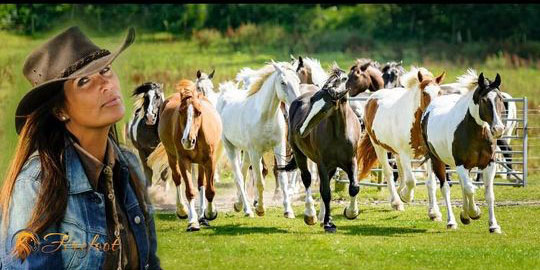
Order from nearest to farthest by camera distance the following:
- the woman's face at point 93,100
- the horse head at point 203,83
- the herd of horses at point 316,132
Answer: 1. the woman's face at point 93,100
2. the herd of horses at point 316,132
3. the horse head at point 203,83

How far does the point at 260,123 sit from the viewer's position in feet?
36.6

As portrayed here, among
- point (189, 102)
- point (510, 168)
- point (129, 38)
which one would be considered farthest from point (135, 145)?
point (129, 38)

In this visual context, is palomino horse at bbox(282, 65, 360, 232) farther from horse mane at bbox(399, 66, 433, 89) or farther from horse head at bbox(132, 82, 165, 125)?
horse head at bbox(132, 82, 165, 125)

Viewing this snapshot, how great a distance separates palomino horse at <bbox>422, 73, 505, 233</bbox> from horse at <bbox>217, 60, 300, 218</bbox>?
1538 millimetres

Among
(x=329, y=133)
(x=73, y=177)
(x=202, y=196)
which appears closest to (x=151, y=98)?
(x=202, y=196)

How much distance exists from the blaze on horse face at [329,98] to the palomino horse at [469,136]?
2.85 ft

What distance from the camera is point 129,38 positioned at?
116 inches

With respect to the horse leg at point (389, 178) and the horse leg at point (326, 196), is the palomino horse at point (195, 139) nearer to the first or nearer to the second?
A: the horse leg at point (326, 196)

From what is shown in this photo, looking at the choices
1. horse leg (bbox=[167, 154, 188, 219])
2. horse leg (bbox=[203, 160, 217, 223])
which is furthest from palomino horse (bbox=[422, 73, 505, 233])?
horse leg (bbox=[167, 154, 188, 219])

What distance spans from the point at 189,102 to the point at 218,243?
1.77m

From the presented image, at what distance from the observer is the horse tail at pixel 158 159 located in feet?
37.3

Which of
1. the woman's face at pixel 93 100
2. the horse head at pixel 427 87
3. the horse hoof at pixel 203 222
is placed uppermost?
the woman's face at pixel 93 100

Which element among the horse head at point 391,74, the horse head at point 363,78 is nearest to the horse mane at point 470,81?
the horse head at point 363,78

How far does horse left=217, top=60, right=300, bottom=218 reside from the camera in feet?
35.3
